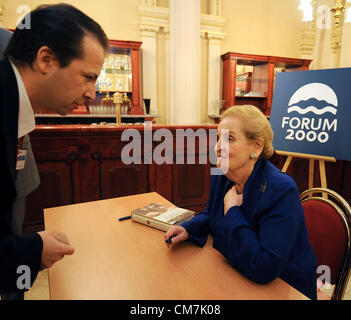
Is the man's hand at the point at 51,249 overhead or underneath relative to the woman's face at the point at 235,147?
underneath

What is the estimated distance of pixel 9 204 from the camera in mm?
697

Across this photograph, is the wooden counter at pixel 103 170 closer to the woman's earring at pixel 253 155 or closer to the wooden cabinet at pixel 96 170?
the wooden cabinet at pixel 96 170

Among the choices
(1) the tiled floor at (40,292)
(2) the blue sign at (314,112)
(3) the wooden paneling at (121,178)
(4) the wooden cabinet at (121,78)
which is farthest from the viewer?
(4) the wooden cabinet at (121,78)

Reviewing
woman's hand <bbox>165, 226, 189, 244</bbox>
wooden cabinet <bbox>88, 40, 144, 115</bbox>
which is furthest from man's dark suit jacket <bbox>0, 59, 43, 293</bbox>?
wooden cabinet <bbox>88, 40, 144, 115</bbox>

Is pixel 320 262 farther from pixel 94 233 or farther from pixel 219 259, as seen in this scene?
pixel 94 233

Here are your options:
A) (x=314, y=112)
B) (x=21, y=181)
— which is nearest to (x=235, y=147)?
(x=21, y=181)

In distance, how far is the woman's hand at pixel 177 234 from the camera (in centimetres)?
104

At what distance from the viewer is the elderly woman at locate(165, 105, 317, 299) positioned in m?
0.85

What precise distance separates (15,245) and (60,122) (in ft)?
16.0

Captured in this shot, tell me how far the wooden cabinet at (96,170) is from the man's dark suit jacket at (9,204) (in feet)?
6.07

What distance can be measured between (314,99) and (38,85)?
249cm

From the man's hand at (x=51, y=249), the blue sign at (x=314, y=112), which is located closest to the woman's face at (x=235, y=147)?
the man's hand at (x=51, y=249)

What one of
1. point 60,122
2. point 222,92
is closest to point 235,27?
point 222,92

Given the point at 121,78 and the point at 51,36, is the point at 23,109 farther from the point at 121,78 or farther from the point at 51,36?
the point at 121,78
